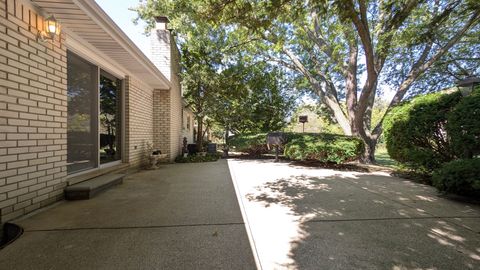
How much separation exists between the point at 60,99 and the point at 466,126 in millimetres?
6667

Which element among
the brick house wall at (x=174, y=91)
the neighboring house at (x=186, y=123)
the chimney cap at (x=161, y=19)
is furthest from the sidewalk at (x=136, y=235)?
the neighboring house at (x=186, y=123)

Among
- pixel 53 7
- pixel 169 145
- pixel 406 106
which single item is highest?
pixel 53 7

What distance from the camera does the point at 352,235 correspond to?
7.70 ft

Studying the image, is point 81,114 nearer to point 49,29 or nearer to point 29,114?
point 29,114

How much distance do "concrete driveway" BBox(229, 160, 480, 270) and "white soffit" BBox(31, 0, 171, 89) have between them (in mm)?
3312

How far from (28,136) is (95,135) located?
1.95 meters

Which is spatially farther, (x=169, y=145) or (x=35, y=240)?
(x=169, y=145)

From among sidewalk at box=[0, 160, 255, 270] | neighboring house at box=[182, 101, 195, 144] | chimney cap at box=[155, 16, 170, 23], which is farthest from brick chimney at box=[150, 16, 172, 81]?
sidewalk at box=[0, 160, 255, 270]

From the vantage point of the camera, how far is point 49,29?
301cm

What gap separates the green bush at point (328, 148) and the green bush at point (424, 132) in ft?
4.14

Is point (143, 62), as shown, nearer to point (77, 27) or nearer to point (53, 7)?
point (77, 27)

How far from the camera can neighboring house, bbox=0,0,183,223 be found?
2.61 metres

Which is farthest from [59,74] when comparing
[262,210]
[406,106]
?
[406,106]

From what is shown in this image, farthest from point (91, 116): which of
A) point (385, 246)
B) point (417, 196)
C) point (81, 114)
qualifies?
point (417, 196)
